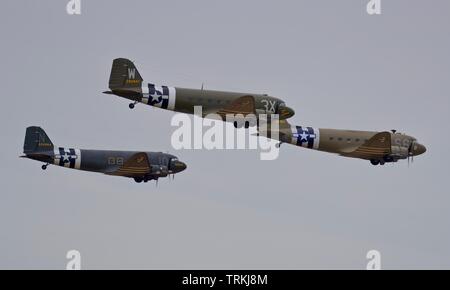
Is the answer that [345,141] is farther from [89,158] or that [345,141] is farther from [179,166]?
[89,158]

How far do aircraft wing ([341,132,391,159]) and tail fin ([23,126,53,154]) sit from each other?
25055mm

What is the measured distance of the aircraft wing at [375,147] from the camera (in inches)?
4921

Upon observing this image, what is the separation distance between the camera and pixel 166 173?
131375 mm

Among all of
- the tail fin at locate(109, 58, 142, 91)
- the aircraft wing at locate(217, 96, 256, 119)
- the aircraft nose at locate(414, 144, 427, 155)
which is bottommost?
the aircraft nose at locate(414, 144, 427, 155)

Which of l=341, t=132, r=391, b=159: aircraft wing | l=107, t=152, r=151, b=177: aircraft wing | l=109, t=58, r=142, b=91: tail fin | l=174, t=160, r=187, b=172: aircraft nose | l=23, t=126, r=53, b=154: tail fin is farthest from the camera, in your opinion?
l=174, t=160, r=187, b=172: aircraft nose

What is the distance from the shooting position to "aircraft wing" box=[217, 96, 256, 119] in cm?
12619

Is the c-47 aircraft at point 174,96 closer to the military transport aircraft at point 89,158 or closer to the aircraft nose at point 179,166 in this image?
the military transport aircraft at point 89,158

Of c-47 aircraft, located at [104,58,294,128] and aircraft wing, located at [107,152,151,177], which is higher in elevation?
c-47 aircraft, located at [104,58,294,128]

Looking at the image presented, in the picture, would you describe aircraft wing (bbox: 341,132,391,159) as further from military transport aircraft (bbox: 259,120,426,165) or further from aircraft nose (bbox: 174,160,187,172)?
aircraft nose (bbox: 174,160,187,172)

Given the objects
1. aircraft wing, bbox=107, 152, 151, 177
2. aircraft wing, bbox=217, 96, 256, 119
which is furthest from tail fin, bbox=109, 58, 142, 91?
aircraft wing, bbox=217, 96, 256, 119

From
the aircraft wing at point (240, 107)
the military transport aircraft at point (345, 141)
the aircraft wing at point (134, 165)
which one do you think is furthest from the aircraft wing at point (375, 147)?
the aircraft wing at point (134, 165)
